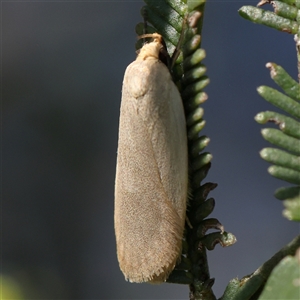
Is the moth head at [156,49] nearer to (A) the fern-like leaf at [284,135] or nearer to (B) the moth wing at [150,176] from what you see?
(B) the moth wing at [150,176]

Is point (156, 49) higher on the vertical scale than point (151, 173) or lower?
higher

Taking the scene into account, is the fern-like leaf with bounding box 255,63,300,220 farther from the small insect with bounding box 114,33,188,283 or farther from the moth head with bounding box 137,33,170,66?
the moth head with bounding box 137,33,170,66

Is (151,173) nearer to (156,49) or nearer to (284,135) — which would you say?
(156,49)

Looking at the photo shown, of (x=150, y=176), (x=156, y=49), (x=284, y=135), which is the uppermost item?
(x=156, y=49)

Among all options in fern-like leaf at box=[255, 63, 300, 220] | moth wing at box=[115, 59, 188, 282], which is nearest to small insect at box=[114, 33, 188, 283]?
moth wing at box=[115, 59, 188, 282]

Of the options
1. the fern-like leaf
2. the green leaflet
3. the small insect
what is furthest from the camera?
the small insect

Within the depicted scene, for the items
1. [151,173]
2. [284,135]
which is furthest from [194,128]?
[151,173]

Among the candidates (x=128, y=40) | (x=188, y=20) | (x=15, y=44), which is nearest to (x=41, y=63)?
(x=15, y=44)

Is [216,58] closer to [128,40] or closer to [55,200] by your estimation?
[128,40]
